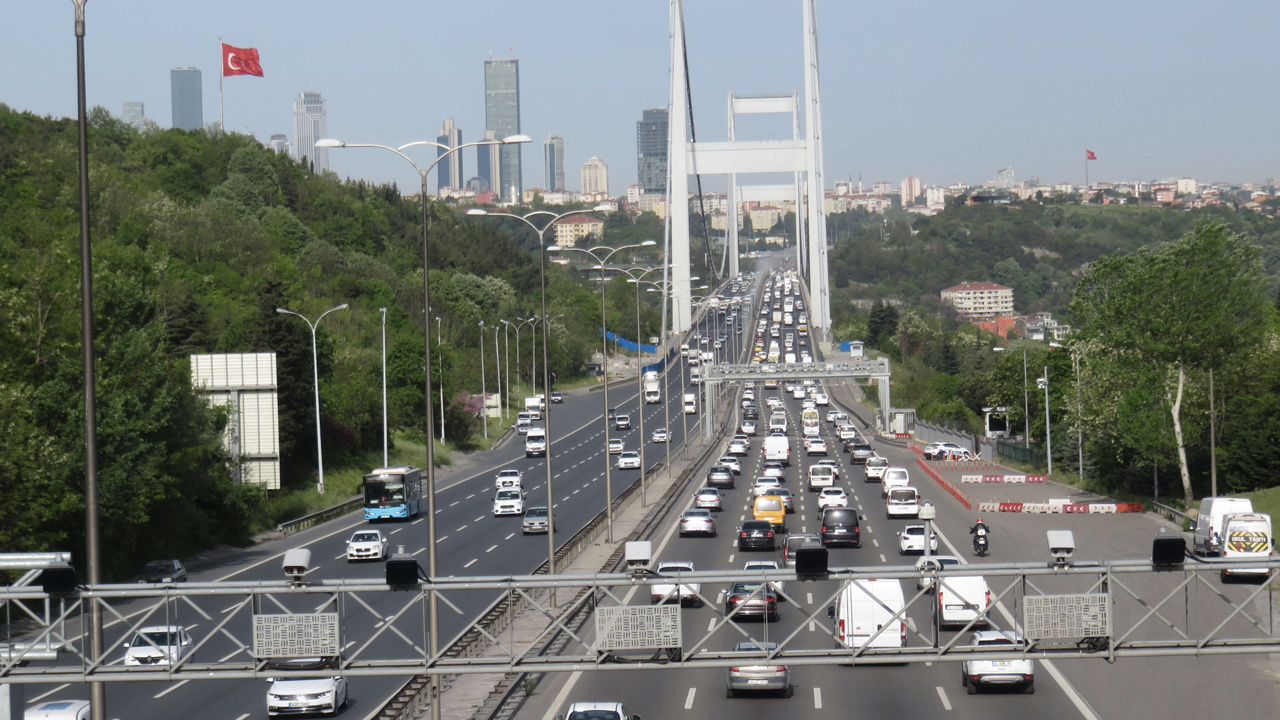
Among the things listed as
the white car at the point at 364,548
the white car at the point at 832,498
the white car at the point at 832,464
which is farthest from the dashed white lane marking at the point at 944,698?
the white car at the point at 832,464

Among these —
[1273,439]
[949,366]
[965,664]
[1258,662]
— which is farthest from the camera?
[949,366]

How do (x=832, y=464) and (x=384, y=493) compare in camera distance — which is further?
(x=832, y=464)

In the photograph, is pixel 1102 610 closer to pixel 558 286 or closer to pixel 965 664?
pixel 965 664

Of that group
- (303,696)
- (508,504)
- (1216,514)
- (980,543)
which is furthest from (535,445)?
(303,696)

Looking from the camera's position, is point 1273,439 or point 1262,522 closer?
point 1262,522

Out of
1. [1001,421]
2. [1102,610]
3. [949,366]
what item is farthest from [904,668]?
[949,366]

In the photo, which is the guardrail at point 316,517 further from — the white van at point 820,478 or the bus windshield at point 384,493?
the white van at point 820,478

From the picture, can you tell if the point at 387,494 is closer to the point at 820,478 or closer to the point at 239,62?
the point at 820,478
